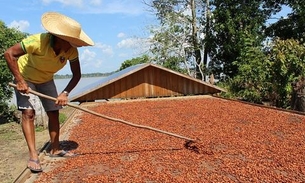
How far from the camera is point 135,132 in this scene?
4.57m

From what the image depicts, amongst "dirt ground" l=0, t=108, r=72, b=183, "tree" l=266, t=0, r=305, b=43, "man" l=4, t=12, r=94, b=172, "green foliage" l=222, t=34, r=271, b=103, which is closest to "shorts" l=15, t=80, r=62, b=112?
"man" l=4, t=12, r=94, b=172

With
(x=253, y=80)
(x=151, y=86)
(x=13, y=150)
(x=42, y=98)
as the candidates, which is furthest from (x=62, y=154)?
(x=253, y=80)

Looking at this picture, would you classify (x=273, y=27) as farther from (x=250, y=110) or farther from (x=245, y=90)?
(x=250, y=110)

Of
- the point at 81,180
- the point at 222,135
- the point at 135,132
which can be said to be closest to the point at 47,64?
the point at 81,180

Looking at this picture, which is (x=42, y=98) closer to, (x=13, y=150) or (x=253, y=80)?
(x=13, y=150)

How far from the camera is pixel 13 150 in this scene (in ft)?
24.1

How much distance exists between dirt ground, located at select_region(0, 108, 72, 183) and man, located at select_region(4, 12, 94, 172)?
1.45 meters

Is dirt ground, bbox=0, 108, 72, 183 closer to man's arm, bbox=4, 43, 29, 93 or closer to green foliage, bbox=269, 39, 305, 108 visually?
man's arm, bbox=4, 43, 29, 93

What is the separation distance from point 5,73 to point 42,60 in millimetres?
8265

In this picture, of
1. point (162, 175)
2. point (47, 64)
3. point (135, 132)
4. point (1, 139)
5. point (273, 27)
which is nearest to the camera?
point (162, 175)

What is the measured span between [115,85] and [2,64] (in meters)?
3.75

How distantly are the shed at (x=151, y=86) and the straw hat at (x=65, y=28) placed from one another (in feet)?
22.6

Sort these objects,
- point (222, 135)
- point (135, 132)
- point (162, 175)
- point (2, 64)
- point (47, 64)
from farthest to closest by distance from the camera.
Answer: point (2, 64), point (135, 132), point (222, 135), point (47, 64), point (162, 175)

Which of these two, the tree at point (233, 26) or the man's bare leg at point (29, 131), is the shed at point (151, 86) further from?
the man's bare leg at point (29, 131)
